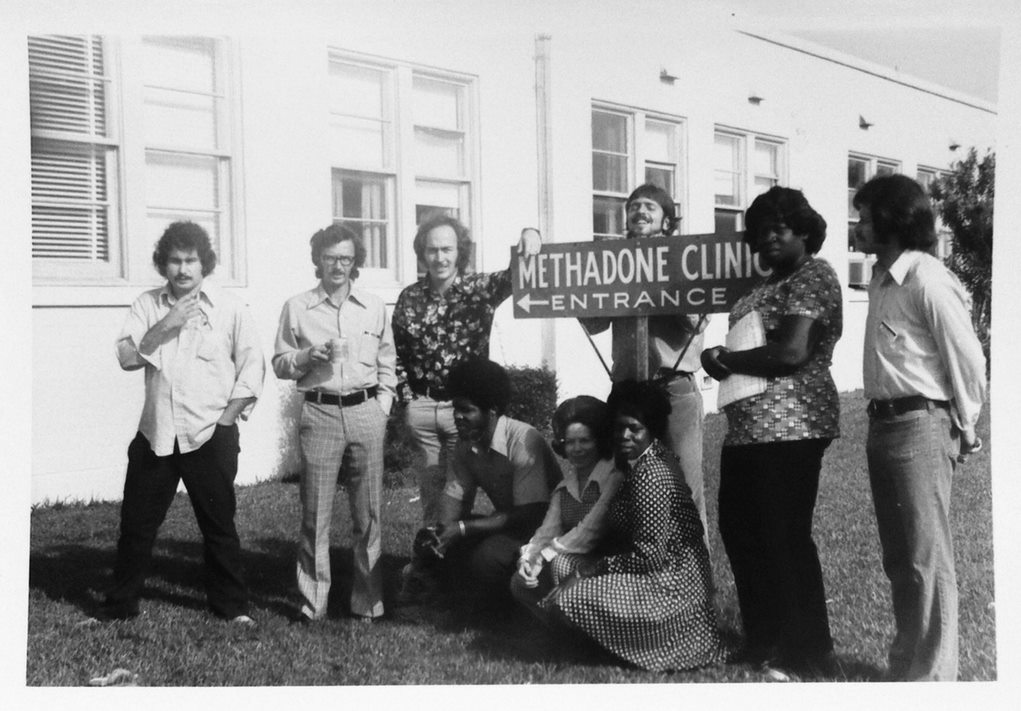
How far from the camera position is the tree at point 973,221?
353 cm

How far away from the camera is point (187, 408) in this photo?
3586 mm

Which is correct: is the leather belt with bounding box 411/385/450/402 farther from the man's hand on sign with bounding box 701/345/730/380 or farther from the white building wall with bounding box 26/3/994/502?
the man's hand on sign with bounding box 701/345/730/380

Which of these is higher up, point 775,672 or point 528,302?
point 528,302

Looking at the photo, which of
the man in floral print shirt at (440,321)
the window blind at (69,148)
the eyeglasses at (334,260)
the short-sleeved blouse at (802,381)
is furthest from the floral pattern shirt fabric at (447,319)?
the window blind at (69,148)

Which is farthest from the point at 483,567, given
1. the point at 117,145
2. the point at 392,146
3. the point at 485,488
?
the point at 117,145

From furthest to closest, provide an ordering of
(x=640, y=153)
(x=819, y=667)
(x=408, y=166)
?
(x=640, y=153) < (x=408, y=166) < (x=819, y=667)

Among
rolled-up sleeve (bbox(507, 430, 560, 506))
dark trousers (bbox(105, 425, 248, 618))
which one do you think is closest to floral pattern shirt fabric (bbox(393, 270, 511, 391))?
rolled-up sleeve (bbox(507, 430, 560, 506))

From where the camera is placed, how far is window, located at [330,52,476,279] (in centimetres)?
373

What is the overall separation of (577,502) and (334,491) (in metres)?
0.92

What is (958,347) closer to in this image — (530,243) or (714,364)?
(714,364)

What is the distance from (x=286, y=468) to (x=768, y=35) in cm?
252

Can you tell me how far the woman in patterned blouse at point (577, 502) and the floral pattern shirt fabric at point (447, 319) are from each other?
460mm

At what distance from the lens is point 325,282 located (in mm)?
3605

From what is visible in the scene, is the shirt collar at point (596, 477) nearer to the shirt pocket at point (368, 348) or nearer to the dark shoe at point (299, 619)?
the shirt pocket at point (368, 348)
